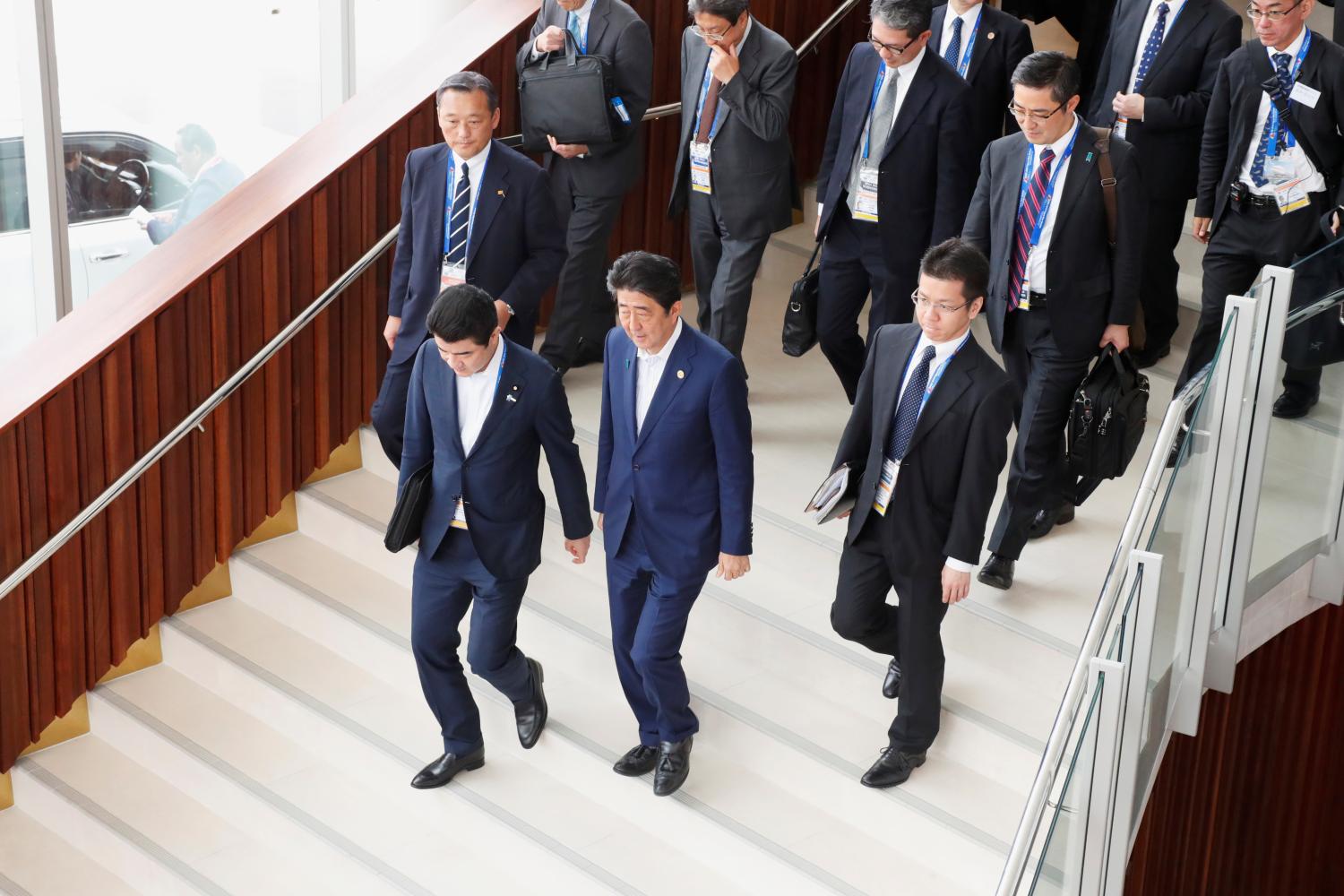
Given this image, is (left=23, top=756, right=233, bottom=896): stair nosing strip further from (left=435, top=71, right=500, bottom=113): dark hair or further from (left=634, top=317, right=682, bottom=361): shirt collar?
(left=435, top=71, right=500, bottom=113): dark hair

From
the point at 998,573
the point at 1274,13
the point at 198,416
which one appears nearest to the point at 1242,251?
the point at 1274,13

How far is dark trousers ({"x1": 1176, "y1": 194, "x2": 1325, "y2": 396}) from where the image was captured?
520 centimetres

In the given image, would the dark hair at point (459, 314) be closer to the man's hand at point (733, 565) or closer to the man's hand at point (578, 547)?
the man's hand at point (578, 547)

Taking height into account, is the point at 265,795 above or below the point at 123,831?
above

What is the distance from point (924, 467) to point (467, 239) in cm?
176

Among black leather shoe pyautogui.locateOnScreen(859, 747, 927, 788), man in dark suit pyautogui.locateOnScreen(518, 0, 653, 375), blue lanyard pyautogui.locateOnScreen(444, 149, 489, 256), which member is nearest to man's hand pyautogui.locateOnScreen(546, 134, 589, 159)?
man in dark suit pyautogui.locateOnScreen(518, 0, 653, 375)

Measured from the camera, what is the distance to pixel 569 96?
227 inches

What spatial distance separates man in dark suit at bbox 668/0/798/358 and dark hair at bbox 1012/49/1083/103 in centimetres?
106

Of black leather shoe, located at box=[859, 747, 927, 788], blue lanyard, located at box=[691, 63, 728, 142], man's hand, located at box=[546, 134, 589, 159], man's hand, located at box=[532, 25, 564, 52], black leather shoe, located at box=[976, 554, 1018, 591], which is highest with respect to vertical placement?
man's hand, located at box=[532, 25, 564, 52]

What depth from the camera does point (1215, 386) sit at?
4352 millimetres

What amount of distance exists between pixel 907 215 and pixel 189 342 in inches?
92.2

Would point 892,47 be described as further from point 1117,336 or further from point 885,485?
point 885,485

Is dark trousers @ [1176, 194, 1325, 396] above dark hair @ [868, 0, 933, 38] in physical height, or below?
below

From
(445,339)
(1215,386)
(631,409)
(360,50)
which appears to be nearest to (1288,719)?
(1215,386)
